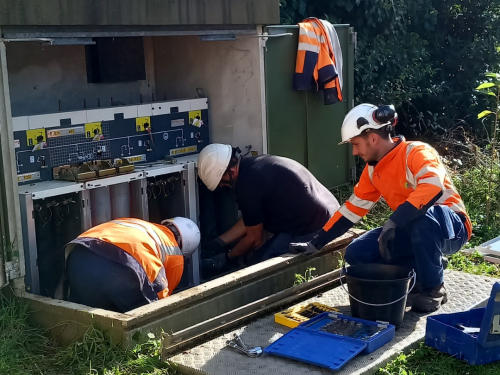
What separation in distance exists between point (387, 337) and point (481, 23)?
7.45m

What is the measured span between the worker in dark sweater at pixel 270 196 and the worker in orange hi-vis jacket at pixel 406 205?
22.1 inches

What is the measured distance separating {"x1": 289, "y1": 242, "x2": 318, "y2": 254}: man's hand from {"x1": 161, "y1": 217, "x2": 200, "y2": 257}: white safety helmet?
77 centimetres

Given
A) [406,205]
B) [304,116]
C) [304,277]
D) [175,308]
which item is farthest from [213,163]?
[406,205]

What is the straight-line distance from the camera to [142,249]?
4062 millimetres

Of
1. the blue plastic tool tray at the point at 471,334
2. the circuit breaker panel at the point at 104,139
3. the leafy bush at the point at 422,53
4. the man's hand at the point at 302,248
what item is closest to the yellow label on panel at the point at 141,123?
the circuit breaker panel at the point at 104,139

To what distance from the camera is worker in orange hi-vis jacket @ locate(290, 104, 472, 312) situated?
4148 millimetres

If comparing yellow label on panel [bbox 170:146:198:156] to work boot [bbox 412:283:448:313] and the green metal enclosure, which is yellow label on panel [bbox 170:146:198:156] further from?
work boot [bbox 412:283:448:313]

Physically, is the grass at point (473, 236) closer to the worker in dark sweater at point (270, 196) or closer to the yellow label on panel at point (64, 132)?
the worker in dark sweater at point (270, 196)

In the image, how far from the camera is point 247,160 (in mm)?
5383

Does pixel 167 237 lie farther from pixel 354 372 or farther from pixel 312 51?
pixel 312 51

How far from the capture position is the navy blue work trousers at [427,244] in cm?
425

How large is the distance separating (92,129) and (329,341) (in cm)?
245

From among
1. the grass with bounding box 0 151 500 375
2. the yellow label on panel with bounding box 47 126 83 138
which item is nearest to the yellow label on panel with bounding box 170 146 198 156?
the yellow label on panel with bounding box 47 126 83 138

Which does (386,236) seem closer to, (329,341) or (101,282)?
(329,341)
